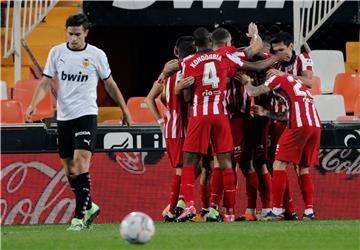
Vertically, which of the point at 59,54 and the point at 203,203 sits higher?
the point at 59,54

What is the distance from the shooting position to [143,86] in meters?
20.0

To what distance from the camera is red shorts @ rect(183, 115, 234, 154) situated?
38.8ft

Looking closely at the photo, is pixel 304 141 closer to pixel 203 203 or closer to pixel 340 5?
pixel 203 203

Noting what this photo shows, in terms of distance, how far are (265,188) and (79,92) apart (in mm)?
2660

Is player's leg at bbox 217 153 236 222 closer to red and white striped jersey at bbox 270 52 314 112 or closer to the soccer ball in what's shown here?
red and white striped jersey at bbox 270 52 314 112

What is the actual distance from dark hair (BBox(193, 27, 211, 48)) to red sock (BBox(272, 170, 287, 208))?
1.51m

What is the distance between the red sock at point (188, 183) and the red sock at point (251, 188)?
870 millimetres

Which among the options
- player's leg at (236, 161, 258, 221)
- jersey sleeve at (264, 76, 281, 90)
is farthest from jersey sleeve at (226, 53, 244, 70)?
player's leg at (236, 161, 258, 221)

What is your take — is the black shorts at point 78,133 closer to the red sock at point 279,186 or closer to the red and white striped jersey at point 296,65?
the red sock at point 279,186

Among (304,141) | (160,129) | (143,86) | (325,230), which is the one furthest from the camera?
(143,86)

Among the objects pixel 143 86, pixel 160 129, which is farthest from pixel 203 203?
pixel 143 86

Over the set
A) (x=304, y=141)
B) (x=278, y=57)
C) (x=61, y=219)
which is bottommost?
(x=61, y=219)

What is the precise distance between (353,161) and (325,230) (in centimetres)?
297

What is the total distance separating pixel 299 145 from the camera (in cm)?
1205
